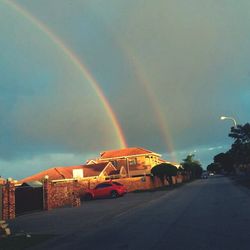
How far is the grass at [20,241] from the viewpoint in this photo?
11.0 metres

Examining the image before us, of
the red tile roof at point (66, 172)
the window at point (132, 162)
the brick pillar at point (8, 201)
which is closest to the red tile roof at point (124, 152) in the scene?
the window at point (132, 162)

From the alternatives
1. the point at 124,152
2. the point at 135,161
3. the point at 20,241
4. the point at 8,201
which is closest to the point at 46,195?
the point at 8,201

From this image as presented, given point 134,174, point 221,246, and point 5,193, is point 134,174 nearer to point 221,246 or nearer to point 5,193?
point 5,193

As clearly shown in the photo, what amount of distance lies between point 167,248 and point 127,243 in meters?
1.54

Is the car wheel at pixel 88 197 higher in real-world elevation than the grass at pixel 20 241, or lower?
higher

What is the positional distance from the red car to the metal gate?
36.2 feet

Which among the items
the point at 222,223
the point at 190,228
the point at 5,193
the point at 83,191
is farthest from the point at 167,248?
the point at 83,191

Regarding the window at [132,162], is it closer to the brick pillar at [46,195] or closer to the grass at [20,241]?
the brick pillar at [46,195]

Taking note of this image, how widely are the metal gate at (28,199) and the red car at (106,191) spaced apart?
36.2 ft

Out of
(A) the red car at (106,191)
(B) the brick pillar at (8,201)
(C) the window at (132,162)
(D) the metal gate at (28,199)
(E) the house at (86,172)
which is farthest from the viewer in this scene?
(C) the window at (132,162)

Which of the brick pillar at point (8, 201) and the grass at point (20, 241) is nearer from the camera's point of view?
the grass at point (20, 241)

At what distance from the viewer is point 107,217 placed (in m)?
18.5

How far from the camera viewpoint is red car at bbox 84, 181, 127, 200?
38188 millimetres

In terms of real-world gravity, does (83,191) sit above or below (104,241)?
above
